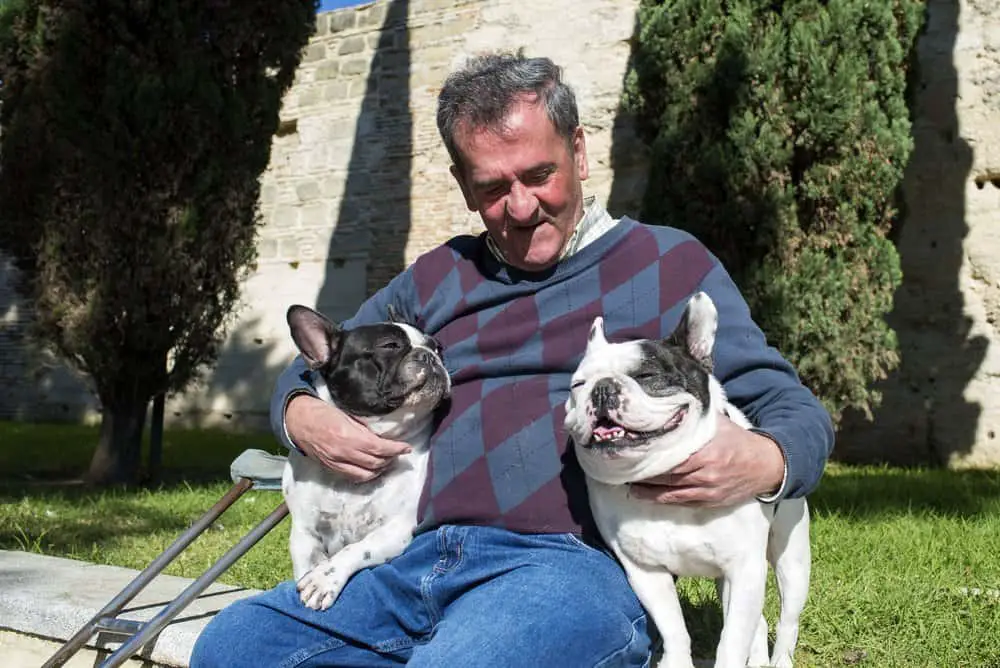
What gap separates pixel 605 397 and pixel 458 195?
884 cm

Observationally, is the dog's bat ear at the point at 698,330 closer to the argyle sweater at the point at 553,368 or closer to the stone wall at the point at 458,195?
the argyle sweater at the point at 553,368

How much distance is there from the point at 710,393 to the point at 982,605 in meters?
1.88

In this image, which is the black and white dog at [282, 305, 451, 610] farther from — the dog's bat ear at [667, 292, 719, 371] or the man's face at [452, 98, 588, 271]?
the dog's bat ear at [667, 292, 719, 371]

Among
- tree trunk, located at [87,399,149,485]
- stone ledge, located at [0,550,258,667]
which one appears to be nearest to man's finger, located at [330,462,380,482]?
stone ledge, located at [0,550,258,667]

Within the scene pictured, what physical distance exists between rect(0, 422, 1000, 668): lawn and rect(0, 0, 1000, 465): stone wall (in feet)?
3.43

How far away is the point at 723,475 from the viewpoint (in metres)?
1.97

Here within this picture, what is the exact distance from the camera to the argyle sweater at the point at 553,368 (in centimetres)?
223

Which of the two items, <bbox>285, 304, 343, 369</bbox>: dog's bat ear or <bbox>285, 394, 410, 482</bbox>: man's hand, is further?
<bbox>285, 304, 343, 369</bbox>: dog's bat ear

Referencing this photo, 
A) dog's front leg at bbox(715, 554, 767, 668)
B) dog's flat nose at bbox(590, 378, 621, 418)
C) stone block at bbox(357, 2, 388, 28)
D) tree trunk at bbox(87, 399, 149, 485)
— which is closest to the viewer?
dog's flat nose at bbox(590, 378, 621, 418)

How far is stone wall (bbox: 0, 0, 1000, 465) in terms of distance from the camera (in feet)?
26.5

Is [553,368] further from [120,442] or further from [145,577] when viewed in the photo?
[120,442]

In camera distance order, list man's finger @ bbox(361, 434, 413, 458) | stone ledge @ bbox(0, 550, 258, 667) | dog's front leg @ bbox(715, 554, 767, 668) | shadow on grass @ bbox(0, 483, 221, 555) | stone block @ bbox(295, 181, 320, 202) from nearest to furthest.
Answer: dog's front leg @ bbox(715, 554, 767, 668) → man's finger @ bbox(361, 434, 413, 458) → stone ledge @ bbox(0, 550, 258, 667) → shadow on grass @ bbox(0, 483, 221, 555) → stone block @ bbox(295, 181, 320, 202)

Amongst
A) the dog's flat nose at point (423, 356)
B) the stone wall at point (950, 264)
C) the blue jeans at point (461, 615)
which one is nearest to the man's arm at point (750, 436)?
the blue jeans at point (461, 615)

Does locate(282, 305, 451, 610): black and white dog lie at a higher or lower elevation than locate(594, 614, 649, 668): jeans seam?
higher
